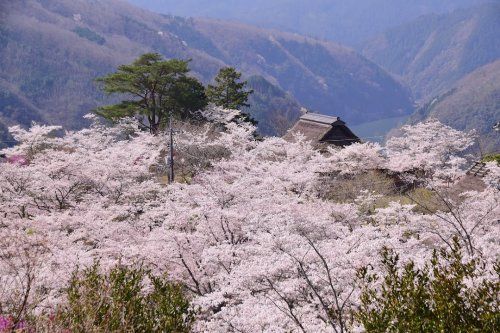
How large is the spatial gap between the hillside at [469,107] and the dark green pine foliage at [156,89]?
109588 mm

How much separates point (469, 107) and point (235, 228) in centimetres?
15080

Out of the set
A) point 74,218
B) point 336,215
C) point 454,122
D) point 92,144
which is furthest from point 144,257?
point 454,122

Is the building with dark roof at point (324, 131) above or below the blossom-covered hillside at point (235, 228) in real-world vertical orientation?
above

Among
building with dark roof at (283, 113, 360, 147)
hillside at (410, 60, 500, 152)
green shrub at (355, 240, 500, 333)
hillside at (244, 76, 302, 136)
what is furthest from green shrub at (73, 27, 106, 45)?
green shrub at (355, 240, 500, 333)

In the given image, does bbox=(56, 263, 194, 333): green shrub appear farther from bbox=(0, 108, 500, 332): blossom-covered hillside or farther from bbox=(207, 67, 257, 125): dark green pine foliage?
bbox=(207, 67, 257, 125): dark green pine foliage

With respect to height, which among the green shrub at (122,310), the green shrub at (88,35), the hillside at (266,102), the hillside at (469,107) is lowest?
the green shrub at (88,35)

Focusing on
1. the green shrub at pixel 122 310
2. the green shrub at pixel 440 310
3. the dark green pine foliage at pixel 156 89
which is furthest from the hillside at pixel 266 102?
the green shrub at pixel 440 310

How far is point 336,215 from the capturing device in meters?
14.7

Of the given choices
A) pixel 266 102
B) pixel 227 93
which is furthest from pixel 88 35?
pixel 227 93

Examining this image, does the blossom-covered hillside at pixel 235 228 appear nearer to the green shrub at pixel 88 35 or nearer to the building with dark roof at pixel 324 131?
the building with dark roof at pixel 324 131

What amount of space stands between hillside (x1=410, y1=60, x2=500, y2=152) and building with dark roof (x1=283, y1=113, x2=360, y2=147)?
340ft

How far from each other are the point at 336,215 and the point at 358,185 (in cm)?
599

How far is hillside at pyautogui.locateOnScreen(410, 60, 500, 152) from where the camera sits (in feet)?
439

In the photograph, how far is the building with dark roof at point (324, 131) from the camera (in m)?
29.7
